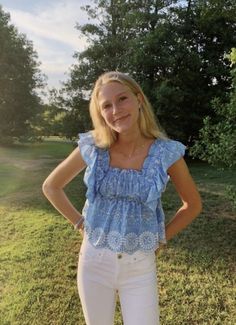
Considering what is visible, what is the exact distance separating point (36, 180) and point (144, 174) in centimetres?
1037

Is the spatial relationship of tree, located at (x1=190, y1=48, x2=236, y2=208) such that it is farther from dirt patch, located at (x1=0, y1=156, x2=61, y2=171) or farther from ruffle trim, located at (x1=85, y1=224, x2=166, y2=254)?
dirt patch, located at (x1=0, y1=156, x2=61, y2=171)

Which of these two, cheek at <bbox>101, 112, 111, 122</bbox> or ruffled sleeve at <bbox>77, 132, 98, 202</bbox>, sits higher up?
cheek at <bbox>101, 112, 111, 122</bbox>

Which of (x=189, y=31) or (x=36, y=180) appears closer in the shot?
(x=36, y=180)

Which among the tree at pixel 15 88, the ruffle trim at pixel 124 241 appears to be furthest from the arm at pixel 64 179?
the tree at pixel 15 88

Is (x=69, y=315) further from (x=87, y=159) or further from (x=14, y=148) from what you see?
(x=14, y=148)

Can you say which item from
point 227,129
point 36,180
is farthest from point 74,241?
point 36,180

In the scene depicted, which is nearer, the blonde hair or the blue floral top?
the blue floral top

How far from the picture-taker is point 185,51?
1609 centimetres

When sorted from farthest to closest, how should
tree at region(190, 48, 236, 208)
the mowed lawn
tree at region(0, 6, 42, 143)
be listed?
1. tree at region(0, 6, 42, 143)
2. tree at region(190, 48, 236, 208)
3. the mowed lawn

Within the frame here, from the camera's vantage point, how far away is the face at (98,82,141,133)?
2.36 meters

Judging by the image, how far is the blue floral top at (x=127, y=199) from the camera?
2.32m

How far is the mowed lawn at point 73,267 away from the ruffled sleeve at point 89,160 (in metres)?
2.19

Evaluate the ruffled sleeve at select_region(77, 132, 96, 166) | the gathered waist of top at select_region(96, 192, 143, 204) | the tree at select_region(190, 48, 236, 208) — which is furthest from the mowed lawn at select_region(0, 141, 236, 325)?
the ruffled sleeve at select_region(77, 132, 96, 166)

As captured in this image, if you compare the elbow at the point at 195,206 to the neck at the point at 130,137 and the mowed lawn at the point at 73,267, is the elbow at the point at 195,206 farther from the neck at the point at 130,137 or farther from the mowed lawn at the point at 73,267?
the mowed lawn at the point at 73,267
